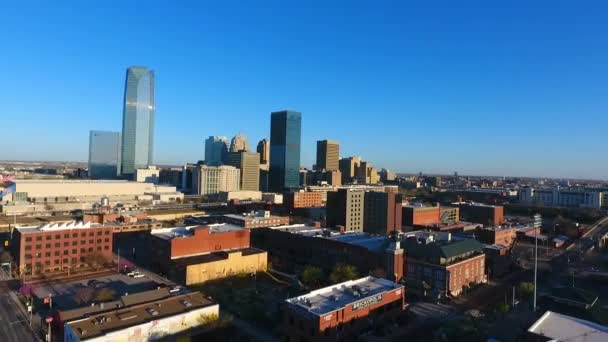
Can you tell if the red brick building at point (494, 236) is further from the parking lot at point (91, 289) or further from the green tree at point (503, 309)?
the parking lot at point (91, 289)

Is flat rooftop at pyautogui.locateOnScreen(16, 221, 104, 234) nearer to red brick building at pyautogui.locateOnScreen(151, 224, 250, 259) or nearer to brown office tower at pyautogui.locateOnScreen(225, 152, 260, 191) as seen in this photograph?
red brick building at pyautogui.locateOnScreen(151, 224, 250, 259)

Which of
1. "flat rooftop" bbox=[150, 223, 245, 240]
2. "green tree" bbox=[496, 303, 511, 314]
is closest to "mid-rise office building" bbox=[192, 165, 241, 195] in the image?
"flat rooftop" bbox=[150, 223, 245, 240]

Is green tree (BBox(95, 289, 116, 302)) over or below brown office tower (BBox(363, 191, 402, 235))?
below

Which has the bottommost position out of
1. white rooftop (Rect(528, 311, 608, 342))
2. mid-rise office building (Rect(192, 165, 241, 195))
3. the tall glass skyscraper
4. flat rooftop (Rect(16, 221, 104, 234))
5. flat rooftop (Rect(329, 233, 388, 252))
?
white rooftop (Rect(528, 311, 608, 342))

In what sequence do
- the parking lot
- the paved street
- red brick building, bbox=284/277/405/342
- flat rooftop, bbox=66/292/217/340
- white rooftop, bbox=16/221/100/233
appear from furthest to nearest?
white rooftop, bbox=16/221/100/233, the parking lot, the paved street, red brick building, bbox=284/277/405/342, flat rooftop, bbox=66/292/217/340

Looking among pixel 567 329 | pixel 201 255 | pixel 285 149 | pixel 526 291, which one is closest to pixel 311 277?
pixel 201 255
